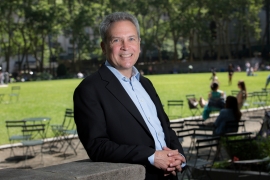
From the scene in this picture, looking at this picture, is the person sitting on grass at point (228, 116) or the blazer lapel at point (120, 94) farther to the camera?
the person sitting on grass at point (228, 116)

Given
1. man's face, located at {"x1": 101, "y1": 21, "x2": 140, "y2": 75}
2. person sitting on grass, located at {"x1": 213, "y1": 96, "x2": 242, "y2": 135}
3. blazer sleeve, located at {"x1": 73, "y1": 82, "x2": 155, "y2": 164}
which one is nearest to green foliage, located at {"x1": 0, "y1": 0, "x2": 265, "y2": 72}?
person sitting on grass, located at {"x1": 213, "y1": 96, "x2": 242, "y2": 135}

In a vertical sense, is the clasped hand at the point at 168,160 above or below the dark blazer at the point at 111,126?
below

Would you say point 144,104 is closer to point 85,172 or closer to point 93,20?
point 85,172

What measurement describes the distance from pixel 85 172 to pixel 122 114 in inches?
17.4

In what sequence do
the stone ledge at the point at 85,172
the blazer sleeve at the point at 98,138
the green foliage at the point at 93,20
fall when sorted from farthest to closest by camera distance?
the green foliage at the point at 93,20, the blazer sleeve at the point at 98,138, the stone ledge at the point at 85,172

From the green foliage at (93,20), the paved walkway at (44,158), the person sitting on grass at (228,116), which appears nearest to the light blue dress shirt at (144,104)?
the paved walkway at (44,158)

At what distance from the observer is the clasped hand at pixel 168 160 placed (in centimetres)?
294

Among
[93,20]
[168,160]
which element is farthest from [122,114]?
[93,20]

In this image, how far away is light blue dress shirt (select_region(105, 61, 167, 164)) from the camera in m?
3.06

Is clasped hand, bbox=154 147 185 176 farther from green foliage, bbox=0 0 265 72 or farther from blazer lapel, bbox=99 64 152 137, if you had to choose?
green foliage, bbox=0 0 265 72

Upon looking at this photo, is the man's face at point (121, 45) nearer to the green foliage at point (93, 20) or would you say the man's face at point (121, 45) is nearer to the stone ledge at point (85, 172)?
the stone ledge at point (85, 172)

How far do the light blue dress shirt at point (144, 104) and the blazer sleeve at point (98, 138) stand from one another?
0.58 feet

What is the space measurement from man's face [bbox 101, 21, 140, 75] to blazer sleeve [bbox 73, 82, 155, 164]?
0.27 metres

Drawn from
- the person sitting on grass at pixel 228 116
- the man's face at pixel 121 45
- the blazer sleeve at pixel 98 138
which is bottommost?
the person sitting on grass at pixel 228 116
